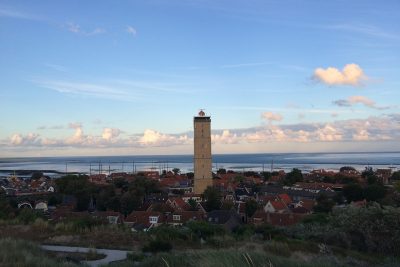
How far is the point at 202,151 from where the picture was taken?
48594 mm

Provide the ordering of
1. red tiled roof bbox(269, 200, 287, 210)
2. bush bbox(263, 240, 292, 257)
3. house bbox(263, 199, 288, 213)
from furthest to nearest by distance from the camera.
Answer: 1. red tiled roof bbox(269, 200, 287, 210)
2. house bbox(263, 199, 288, 213)
3. bush bbox(263, 240, 292, 257)

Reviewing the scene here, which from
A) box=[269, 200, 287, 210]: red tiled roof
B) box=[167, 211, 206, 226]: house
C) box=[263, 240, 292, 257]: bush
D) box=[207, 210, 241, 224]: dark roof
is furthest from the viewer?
box=[269, 200, 287, 210]: red tiled roof

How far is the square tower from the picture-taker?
48.1 metres

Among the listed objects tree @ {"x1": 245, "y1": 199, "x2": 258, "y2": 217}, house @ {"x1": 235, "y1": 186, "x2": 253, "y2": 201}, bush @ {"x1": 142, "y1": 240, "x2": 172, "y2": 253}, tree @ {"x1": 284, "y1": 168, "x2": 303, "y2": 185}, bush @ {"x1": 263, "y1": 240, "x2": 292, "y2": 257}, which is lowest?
→ house @ {"x1": 235, "y1": 186, "x2": 253, "y2": 201}

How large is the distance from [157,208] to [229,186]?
69.8 feet

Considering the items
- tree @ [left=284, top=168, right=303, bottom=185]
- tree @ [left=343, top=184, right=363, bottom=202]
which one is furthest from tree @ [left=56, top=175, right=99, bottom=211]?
tree @ [left=284, top=168, right=303, bottom=185]

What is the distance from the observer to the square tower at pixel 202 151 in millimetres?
48094

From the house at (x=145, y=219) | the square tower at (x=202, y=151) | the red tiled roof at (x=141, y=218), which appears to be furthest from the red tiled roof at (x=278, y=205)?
the square tower at (x=202, y=151)

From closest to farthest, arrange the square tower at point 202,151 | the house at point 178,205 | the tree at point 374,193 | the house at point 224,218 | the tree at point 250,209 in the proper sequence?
the house at point 224,218 < the tree at point 250,209 < the house at point 178,205 < the tree at point 374,193 < the square tower at point 202,151

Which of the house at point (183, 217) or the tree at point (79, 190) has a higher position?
the tree at point (79, 190)

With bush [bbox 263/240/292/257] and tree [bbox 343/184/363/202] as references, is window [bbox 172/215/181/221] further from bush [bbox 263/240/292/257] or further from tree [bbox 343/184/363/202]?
tree [bbox 343/184/363/202]

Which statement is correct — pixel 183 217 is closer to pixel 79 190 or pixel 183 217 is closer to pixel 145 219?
pixel 145 219

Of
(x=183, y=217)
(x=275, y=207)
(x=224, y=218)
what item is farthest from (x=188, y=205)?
(x=224, y=218)

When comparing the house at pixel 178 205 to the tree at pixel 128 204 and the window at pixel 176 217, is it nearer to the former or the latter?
the tree at pixel 128 204
